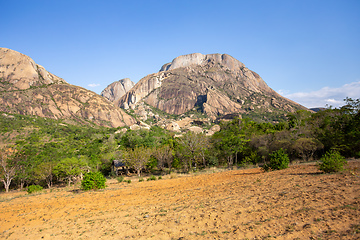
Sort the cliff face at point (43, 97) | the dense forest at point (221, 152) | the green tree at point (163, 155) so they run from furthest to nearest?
the cliff face at point (43, 97), the green tree at point (163, 155), the dense forest at point (221, 152)

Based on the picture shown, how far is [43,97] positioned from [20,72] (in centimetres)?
2866

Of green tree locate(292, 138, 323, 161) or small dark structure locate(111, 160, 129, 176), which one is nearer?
green tree locate(292, 138, 323, 161)

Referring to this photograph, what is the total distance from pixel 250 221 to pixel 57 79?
163m

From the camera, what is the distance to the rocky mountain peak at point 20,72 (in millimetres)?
110125

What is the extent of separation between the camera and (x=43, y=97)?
106 metres

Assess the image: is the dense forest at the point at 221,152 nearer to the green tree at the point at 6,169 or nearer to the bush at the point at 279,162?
the green tree at the point at 6,169

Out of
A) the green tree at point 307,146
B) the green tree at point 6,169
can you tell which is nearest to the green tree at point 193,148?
the green tree at point 307,146

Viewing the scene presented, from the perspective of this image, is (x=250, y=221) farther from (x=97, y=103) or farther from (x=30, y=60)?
(x=30, y=60)

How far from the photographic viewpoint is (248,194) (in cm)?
870

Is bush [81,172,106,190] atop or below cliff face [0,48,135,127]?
below

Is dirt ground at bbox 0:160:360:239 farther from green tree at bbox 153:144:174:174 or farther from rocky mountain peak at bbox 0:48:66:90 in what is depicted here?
rocky mountain peak at bbox 0:48:66:90

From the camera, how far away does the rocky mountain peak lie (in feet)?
361

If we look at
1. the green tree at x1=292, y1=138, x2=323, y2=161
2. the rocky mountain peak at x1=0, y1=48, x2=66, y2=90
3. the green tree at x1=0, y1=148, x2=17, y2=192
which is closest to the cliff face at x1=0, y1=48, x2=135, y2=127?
the rocky mountain peak at x1=0, y1=48, x2=66, y2=90

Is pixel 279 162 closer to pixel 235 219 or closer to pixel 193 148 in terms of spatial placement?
pixel 235 219
